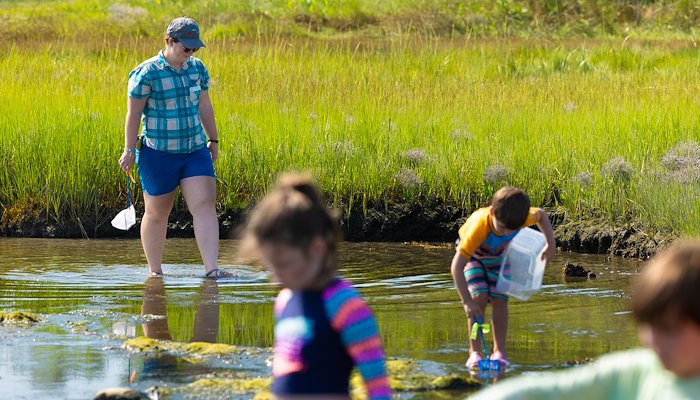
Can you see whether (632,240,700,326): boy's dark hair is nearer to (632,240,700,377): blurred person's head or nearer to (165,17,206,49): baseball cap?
(632,240,700,377): blurred person's head

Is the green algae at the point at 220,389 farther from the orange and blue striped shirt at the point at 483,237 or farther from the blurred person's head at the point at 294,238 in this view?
the blurred person's head at the point at 294,238

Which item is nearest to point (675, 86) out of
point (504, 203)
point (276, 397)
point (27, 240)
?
point (27, 240)

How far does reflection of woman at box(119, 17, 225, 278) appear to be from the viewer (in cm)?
844

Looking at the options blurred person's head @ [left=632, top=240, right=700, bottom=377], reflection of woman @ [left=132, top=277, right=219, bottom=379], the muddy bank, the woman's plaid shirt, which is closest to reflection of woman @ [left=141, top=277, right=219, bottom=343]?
reflection of woman @ [left=132, top=277, right=219, bottom=379]

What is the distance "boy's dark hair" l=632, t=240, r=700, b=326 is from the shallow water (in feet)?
11.4

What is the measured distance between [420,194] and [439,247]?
65cm

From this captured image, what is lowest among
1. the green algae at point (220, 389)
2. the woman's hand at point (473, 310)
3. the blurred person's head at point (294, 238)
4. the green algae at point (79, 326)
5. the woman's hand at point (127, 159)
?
the green algae at point (79, 326)

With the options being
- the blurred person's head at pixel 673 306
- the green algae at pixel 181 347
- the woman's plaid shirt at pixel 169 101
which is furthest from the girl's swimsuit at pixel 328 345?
the woman's plaid shirt at pixel 169 101

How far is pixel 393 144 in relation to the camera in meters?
11.5

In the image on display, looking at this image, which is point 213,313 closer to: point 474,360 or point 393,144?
point 474,360

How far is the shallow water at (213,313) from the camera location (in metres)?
6.13

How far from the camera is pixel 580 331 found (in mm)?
7004

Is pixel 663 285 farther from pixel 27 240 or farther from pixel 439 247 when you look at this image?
pixel 27 240

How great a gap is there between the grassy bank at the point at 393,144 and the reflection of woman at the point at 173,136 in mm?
2199
